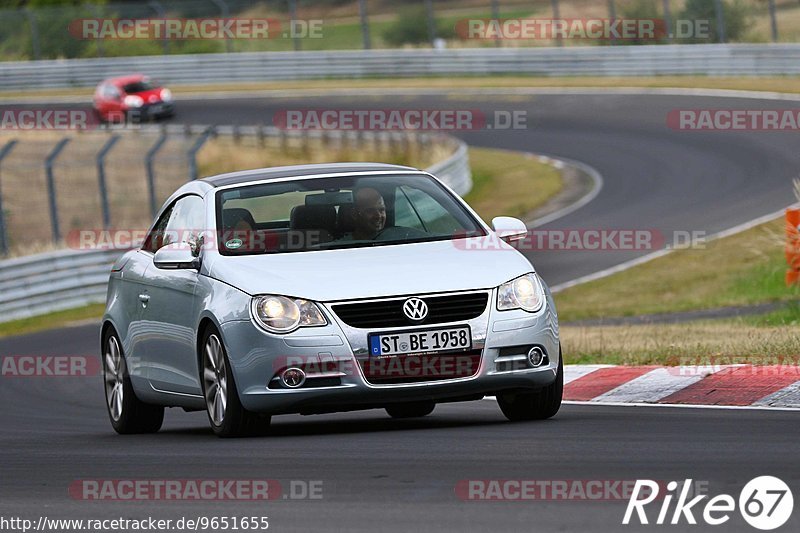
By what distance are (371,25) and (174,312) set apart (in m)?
46.0

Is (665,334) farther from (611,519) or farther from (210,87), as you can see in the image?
(210,87)

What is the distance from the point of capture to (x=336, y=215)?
32.1 feet

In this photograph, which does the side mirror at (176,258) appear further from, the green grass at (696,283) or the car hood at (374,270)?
the green grass at (696,283)

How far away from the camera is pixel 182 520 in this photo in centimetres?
669

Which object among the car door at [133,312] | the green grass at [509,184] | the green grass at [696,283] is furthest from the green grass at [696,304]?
the green grass at [509,184]

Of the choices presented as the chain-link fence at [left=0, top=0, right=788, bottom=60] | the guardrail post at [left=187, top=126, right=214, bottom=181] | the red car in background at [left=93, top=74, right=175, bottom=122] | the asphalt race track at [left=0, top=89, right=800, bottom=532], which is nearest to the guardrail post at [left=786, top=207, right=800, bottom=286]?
the asphalt race track at [left=0, top=89, right=800, bottom=532]

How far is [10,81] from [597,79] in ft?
77.9

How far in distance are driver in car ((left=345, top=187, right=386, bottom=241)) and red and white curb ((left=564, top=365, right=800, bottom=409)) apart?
1898mm

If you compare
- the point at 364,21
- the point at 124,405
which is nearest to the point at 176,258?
the point at 124,405

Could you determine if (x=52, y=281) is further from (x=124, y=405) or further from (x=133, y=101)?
(x=133, y=101)

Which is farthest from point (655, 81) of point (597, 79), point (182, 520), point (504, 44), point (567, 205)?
point (182, 520)

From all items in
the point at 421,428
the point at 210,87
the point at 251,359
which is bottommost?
the point at 210,87

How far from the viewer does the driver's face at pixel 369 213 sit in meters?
9.76

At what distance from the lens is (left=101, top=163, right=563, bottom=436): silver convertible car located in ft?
28.7
